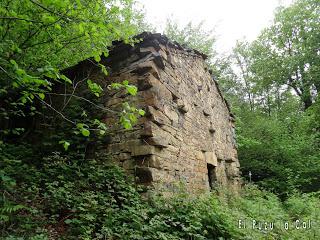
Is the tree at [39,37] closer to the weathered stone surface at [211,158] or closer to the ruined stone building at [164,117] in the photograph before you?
the ruined stone building at [164,117]

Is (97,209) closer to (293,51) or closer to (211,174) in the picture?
(211,174)

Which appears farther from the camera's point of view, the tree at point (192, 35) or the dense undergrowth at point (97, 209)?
the tree at point (192, 35)

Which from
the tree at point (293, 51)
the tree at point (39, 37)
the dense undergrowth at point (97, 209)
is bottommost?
the dense undergrowth at point (97, 209)

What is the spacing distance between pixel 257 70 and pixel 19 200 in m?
18.4

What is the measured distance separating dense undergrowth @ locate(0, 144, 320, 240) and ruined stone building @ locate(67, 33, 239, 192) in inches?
16.0

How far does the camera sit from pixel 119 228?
11.0ft

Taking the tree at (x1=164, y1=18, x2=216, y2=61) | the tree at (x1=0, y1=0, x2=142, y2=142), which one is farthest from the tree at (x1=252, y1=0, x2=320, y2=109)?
the tree at (x1=0, y1=0, x2=142, y2=142)

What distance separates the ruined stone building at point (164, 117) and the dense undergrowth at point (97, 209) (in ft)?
1.33

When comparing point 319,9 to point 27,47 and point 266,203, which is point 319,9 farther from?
point 27,47

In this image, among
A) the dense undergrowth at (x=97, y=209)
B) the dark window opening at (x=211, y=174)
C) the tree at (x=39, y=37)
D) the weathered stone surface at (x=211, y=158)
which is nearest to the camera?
the dense undergrowth at (x=97, y=209)

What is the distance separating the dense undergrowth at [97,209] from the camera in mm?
3182

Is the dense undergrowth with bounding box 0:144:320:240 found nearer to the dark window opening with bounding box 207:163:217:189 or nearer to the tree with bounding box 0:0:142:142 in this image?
the tree with bounding box 0:0:142:142

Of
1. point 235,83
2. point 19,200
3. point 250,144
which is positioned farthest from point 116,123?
point 235,83

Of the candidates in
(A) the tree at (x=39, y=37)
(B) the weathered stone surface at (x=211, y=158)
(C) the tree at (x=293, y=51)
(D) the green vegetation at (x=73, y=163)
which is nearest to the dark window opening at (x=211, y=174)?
(B) the weathered stone surface at (x=211, y=158)
